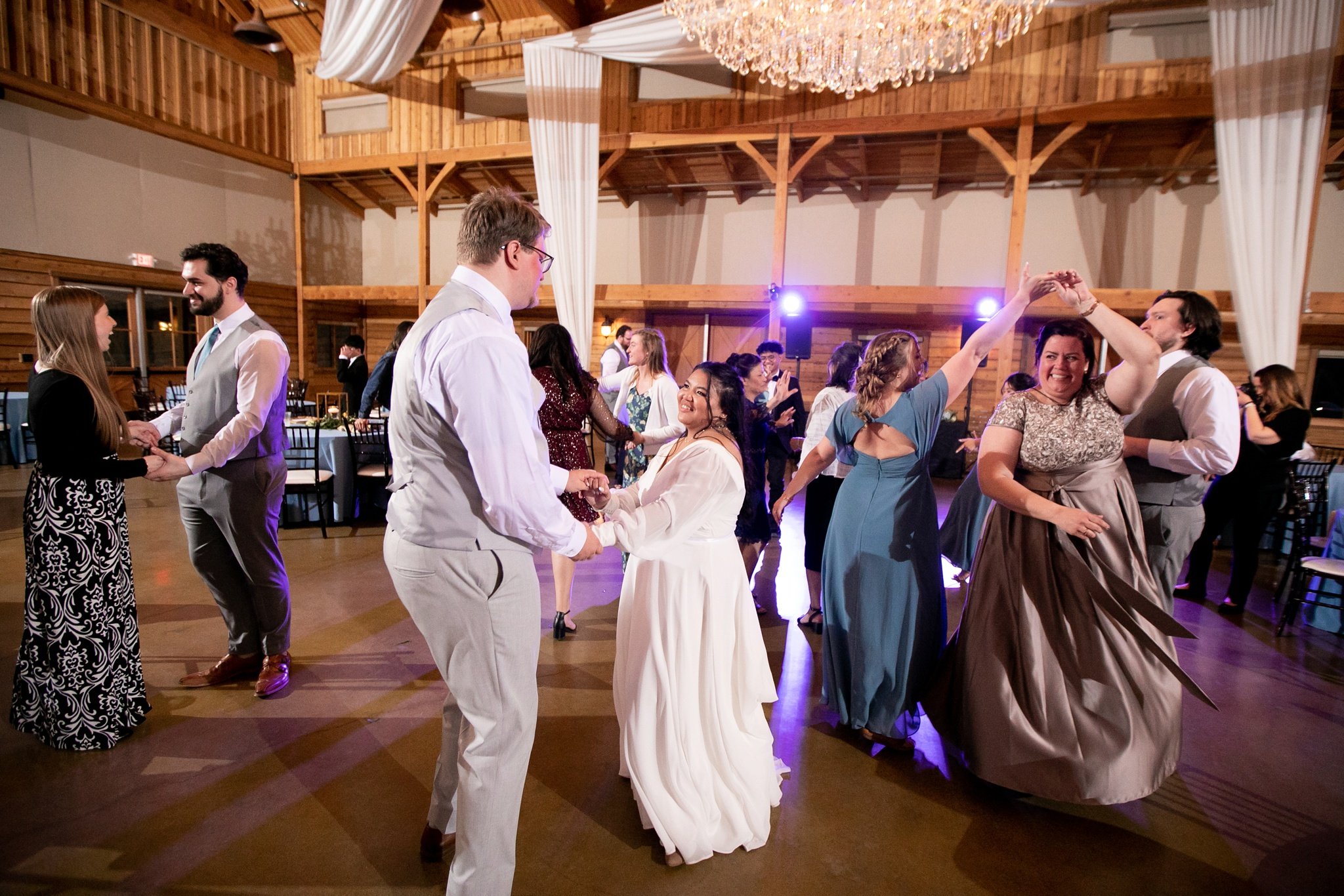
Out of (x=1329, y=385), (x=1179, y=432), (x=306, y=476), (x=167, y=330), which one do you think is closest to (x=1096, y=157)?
(x=1329, y=385)

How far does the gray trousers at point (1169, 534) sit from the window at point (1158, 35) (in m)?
8.16

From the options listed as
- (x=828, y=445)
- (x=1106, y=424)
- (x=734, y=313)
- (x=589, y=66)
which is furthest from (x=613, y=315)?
(x=1106, y=424)

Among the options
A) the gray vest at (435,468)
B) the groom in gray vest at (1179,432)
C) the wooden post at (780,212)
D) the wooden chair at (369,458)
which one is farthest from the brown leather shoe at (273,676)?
the wooden post at (780,212)

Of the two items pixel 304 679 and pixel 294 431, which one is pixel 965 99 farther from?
pixel 304 679

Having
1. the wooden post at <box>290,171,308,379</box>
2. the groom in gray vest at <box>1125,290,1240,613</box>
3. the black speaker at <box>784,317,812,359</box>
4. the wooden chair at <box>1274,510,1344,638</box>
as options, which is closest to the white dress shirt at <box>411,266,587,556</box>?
the groom in gray vest at <box>1125,290,1240,613</box>

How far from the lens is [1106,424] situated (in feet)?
6.86

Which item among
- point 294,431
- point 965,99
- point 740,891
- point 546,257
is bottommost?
point 740,891

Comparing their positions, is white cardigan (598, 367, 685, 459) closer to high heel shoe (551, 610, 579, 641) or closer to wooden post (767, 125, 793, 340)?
high heel shoe (551, 610, 579, 641)

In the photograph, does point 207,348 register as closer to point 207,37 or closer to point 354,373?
point 354,373

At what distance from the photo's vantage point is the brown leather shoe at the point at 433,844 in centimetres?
185

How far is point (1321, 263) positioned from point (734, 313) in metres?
8.44

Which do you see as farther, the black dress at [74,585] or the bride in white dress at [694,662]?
the black dress at [74,585]

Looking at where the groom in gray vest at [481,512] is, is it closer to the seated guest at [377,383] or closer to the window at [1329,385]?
the seated guest at [377,383]

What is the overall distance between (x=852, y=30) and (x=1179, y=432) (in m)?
4.10
